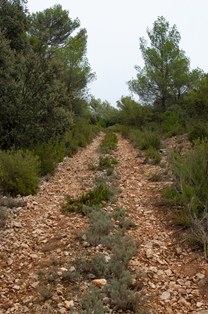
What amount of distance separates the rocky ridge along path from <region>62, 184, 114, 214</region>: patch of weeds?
177mm

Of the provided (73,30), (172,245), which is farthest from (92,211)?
(73,30)

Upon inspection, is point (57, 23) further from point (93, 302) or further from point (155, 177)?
point (93, 302)

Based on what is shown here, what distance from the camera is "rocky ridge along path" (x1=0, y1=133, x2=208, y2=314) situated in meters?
3.01

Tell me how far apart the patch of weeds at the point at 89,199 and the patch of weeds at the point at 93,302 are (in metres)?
2.45

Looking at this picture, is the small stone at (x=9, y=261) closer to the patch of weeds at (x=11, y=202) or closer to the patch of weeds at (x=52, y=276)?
the patch of weeds at (x=52, y=276)

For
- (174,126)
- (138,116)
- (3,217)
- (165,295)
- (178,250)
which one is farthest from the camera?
(138,116)

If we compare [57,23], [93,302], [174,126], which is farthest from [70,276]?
[57,23]

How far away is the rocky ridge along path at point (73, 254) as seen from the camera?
3.01 meters

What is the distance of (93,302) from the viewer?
2838mm

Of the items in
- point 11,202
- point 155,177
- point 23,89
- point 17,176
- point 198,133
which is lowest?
point 11,202

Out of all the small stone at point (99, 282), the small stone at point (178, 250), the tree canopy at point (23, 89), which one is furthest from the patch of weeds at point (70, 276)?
the tree canopy at point (23, 89)

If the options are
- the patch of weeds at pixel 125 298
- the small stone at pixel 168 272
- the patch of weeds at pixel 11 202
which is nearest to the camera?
the patch of weeds at pixel 125 298

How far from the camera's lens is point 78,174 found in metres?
8.56

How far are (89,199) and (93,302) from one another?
3028 millimetres
